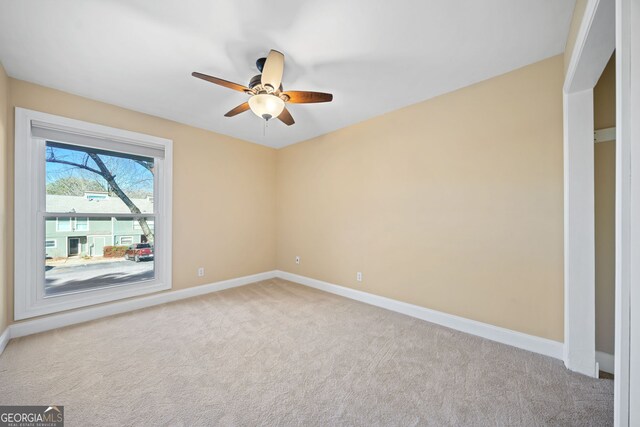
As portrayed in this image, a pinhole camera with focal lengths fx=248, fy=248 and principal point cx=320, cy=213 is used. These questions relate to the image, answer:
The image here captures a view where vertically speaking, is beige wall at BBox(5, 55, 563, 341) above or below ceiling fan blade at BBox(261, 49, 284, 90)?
below

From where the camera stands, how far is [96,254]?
2.94 metres

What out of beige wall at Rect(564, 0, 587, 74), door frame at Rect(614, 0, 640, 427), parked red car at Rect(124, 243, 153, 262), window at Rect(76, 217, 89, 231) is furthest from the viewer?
parked red car at Rect(124, 243, 153, 262)

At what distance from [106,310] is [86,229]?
3.17ft

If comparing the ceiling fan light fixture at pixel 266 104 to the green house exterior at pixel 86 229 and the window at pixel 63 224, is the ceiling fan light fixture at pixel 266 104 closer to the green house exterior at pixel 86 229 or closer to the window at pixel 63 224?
the green house exterior at pixel 86 229

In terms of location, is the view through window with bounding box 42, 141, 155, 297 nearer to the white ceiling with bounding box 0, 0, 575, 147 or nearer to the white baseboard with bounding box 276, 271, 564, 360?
the white ceiling with bounding box 0, 0, 575, 147

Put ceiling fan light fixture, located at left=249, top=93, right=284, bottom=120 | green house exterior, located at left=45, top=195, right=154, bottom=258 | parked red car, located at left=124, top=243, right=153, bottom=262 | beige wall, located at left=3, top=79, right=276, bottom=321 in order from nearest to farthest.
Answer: ceiling fan light fixture, located at left=249, top=93, right=284, bottom=120 < green house exterior, located at left=45, top=195, right=154, bottom=258 < beige wall, located at left=3, top=79, right=276, bottom=321 < parked red car, located at left=124, top=243, right=153, bottom=262

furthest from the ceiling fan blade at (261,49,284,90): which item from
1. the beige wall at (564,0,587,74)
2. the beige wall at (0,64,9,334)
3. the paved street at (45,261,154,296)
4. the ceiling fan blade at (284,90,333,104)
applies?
the paved street at (45,261,154,296)

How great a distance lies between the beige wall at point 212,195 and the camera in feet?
10.2

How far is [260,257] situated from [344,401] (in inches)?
125

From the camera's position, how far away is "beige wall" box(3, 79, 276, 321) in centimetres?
310

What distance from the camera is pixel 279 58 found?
184cm

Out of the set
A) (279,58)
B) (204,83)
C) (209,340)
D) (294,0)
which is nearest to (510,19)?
(294,0)

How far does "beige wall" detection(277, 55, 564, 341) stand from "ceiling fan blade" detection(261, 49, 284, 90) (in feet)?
5.66

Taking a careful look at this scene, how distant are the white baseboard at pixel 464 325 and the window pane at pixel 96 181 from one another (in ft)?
9.71
